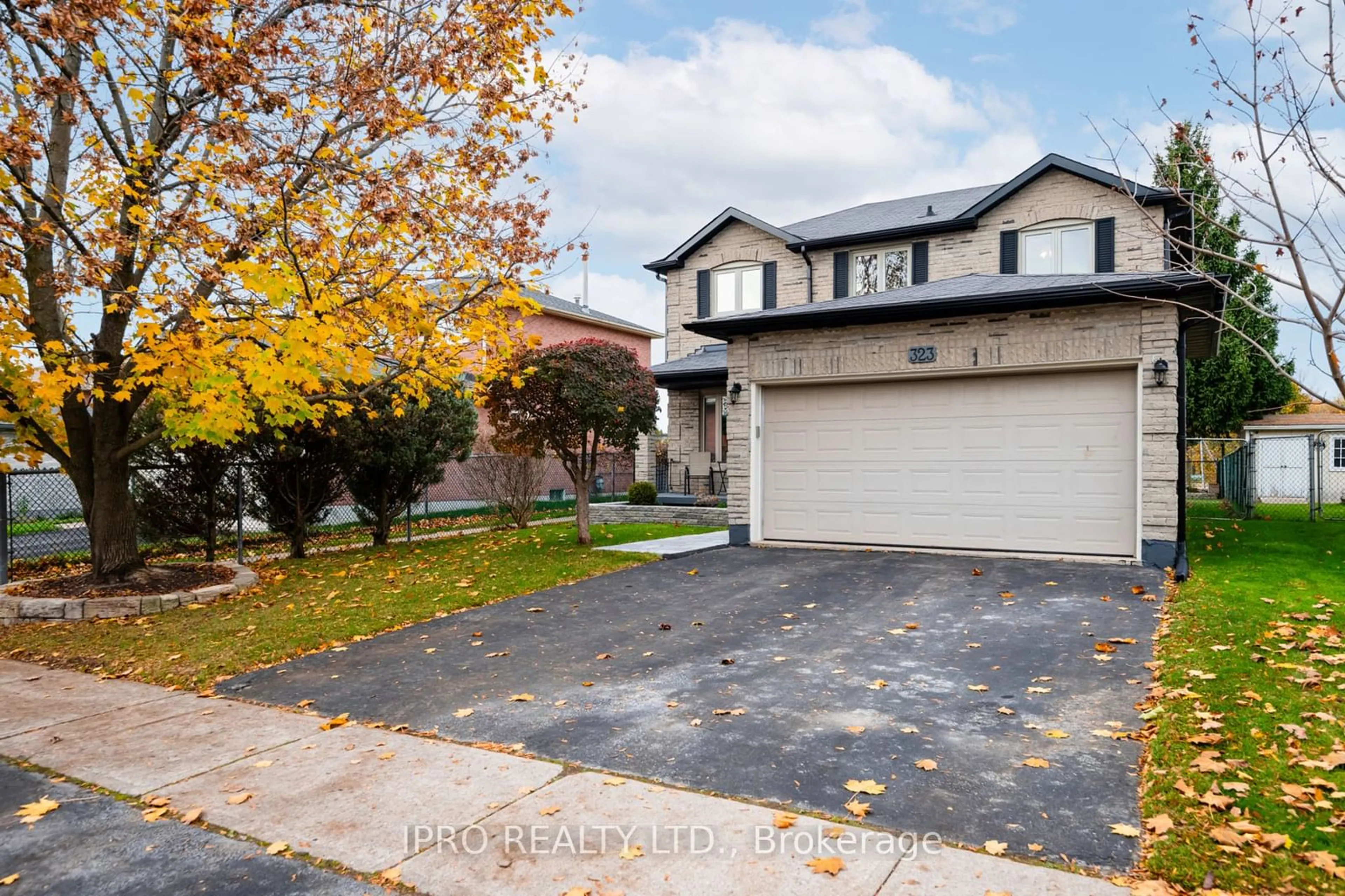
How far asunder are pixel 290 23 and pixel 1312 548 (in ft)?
49.0

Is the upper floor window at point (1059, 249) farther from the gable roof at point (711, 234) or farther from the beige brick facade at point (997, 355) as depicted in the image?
the beige brick facade at point (997, 355)

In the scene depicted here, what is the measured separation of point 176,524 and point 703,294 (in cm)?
1420

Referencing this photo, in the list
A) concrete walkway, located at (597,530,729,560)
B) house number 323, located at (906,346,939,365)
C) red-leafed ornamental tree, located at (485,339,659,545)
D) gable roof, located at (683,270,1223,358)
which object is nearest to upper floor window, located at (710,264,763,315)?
gable roof, located at (683,270,1223,358)

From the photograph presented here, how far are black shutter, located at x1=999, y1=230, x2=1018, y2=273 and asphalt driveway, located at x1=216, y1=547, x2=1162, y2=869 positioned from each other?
34.5 feet

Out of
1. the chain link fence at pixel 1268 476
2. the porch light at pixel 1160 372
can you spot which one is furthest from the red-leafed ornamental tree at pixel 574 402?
the chain link fence at pixel 1268 476

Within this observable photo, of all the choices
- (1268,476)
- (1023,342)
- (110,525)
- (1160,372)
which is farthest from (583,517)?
(1268,476)

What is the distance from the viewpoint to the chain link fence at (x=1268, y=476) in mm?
17328

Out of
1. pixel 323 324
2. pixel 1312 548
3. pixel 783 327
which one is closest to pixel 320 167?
pixel 323 324

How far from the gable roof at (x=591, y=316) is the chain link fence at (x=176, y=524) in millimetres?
13081

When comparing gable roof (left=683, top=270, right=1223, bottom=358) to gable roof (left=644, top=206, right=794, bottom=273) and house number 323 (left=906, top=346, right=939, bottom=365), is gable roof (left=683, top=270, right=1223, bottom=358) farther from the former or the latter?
gable roof (left=644, top=206, right=794, bottom=273)

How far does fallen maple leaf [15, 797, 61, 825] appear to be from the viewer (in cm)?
366

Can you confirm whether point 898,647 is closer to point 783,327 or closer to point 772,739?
point 772,739

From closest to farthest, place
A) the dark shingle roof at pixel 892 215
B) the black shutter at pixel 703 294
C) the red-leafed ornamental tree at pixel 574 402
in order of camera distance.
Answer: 1. the red-leafed ornamental tree at pixel 574 402
2. the dark shingle roof at pixel 892 215
3. the black shutter at pixel 703 294

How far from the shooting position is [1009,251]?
17969 millimetres
